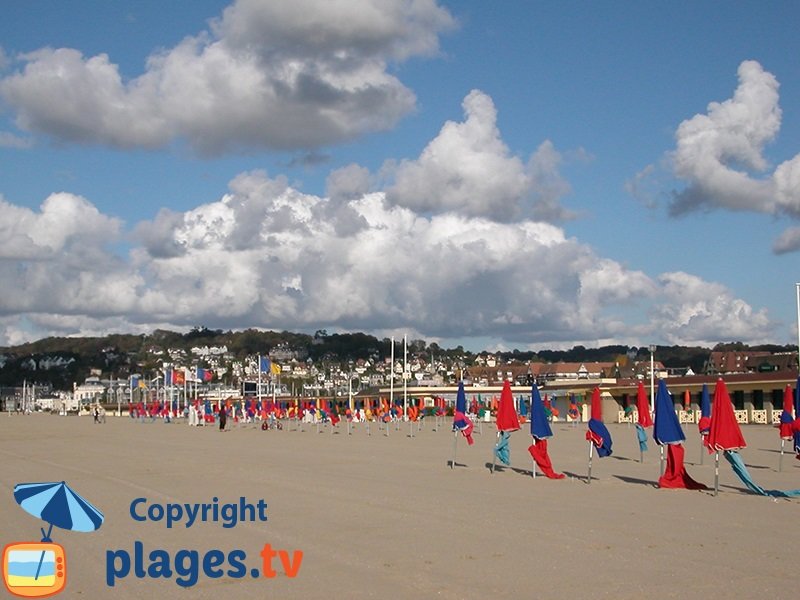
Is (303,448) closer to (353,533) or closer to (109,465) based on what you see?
(109,465)

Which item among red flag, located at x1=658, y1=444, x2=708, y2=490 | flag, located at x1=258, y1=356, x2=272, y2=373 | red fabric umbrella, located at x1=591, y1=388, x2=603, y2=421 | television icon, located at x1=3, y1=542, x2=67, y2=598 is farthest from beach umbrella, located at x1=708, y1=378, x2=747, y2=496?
flag, located at x1=258, y1=356, x2=272, y2=373

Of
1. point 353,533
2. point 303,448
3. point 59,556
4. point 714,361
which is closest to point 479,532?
point 353,533

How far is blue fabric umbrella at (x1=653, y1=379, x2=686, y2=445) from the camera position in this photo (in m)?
18.9

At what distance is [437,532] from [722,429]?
6.92 meters

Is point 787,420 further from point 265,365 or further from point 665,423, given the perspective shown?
point 265,365

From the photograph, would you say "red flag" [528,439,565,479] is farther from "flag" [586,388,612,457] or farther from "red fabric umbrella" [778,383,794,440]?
"red fabric umbrella" [778,383,794,440]

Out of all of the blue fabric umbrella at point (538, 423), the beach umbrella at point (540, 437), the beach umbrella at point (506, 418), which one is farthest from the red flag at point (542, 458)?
the beach umbrella at point (506, 418)

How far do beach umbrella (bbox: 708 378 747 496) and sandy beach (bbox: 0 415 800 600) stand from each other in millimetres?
939

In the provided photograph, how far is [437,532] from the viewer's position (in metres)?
13.1

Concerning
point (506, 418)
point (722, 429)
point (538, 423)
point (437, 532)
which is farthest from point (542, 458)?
point (437, 532)

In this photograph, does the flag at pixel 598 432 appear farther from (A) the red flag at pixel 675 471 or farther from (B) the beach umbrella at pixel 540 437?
(A) the red flag at pixel 675 471

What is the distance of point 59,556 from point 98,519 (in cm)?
83

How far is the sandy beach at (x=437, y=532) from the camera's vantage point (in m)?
9.75

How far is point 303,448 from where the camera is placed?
1367 inches
